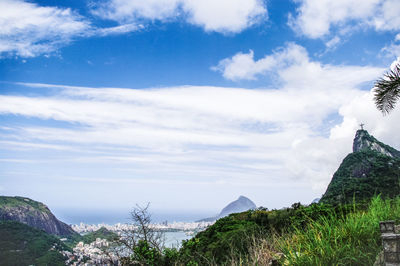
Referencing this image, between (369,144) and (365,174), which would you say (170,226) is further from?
(365,174)

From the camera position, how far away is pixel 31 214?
349 feet

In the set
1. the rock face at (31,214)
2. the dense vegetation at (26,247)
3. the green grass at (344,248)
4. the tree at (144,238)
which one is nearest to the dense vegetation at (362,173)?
the tree at (144,238)

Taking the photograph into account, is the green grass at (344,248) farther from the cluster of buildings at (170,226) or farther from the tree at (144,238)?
the cluster of buildings at (170,226)

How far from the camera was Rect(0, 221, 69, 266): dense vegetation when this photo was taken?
196ft

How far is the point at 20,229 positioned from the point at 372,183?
75.9 meters

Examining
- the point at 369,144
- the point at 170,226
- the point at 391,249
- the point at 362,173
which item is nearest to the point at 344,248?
the point at 391,249

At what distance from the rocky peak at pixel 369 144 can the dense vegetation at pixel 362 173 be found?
13153mm

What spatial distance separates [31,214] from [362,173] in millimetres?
102792

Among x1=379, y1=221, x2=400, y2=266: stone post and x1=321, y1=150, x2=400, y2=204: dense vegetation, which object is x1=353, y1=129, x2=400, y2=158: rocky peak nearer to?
x1=321, y1=150, x2=400, y2=204: dense vegetation

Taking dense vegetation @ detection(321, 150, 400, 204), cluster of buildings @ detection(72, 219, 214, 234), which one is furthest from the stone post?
dense vegetation @ detection(321, 150, 400, 204)

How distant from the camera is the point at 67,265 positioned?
56625 mm

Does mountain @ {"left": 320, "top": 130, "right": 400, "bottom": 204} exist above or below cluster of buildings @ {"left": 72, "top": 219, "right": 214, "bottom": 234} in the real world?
above

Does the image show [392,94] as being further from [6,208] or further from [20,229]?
[6,208]

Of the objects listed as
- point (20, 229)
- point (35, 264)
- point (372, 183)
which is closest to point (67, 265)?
point (35, 264)
